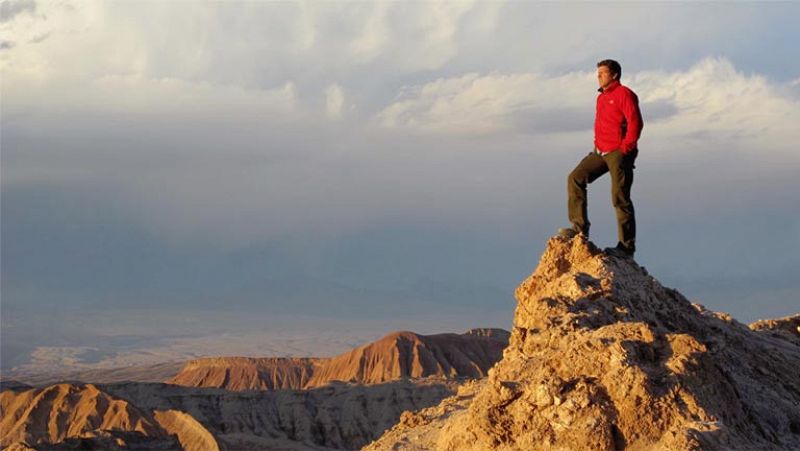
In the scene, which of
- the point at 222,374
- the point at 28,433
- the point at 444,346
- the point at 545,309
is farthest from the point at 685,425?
the point at 222,374

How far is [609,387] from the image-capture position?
31.8ft

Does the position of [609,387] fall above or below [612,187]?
below

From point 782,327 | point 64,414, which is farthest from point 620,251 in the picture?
point 64,414

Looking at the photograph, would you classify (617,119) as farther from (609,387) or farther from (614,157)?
(609,387)

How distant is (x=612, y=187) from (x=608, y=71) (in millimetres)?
1362

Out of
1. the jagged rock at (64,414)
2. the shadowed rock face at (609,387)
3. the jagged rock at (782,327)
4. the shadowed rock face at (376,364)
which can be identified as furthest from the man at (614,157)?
the shadowed rock face at (376,364)

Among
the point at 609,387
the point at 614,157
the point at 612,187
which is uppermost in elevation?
the point at 614,157

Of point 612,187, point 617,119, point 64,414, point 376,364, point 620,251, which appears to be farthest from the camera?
point 376,364

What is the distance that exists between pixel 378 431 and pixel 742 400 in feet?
210

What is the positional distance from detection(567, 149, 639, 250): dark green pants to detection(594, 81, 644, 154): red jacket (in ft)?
0.43

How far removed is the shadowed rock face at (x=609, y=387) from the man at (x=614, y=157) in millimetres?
626

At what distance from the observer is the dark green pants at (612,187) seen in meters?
12.6

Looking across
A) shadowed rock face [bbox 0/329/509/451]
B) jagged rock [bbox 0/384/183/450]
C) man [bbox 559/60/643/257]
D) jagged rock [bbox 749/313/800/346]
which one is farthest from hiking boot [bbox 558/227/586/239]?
jagged rock [bbox 0/384/183/450]

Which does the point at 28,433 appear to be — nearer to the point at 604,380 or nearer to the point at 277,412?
the point at 277,412
